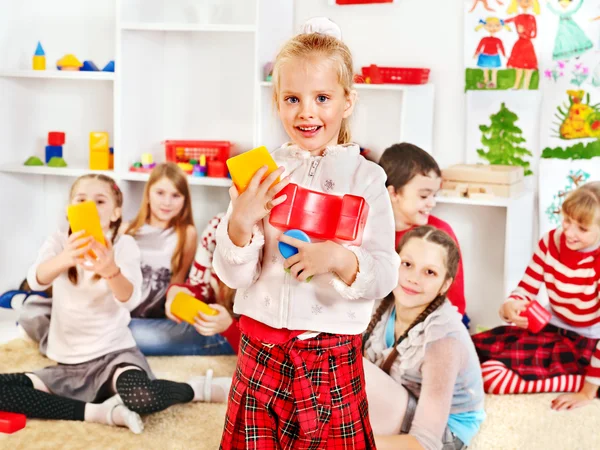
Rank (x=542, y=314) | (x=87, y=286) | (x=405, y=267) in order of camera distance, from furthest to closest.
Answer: (x=542, y=314) → (x=87, y=286) → (x=405, y=267)

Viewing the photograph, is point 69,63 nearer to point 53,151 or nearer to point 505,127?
point 53,151

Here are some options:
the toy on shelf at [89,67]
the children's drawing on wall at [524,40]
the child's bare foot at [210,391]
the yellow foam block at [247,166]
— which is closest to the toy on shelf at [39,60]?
the toy on shelf at [89,67]

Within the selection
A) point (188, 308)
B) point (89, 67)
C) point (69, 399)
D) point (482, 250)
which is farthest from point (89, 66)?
point (482, 250)

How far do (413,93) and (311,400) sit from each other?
142cm

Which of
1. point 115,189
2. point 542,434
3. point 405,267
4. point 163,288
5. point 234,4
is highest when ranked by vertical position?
point 234,4

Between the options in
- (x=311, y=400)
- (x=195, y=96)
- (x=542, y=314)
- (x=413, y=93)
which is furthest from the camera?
(x=195, y=96)

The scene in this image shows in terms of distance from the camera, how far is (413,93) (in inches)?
91.4

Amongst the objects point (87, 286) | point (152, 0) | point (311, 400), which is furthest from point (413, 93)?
point (311, 400)

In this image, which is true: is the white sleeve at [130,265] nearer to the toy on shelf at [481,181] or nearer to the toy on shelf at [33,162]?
the toy on shelf at [33,162]

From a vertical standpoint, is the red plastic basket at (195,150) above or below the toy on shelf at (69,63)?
below

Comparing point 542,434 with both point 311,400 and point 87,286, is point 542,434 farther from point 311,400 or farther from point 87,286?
→ point 87,286

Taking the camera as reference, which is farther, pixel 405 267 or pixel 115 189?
pixel 115 189

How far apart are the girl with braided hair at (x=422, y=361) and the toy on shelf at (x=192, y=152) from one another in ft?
2.83

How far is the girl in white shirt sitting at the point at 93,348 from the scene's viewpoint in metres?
1.80
